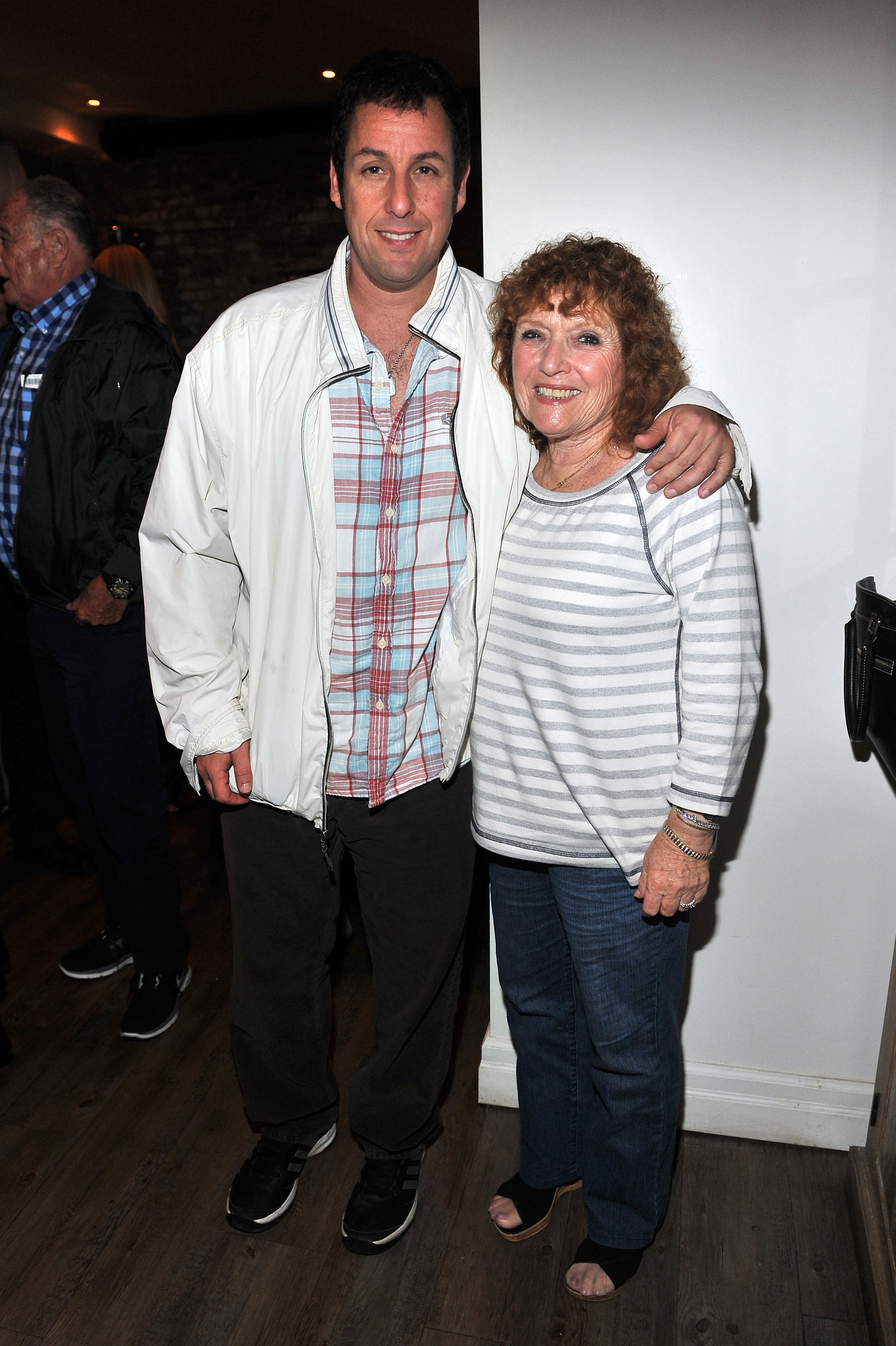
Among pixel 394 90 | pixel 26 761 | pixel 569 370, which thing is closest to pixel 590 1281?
pixel 569 370

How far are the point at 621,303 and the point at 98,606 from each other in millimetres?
1371

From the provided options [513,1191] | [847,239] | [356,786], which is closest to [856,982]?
[513,1191]

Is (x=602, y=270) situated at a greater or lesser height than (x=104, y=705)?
greater

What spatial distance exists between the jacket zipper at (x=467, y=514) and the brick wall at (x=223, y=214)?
17.9 ft

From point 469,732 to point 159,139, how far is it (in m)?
6.79

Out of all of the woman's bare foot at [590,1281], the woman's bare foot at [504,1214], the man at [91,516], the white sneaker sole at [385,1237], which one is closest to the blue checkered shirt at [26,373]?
the man at [91,516]

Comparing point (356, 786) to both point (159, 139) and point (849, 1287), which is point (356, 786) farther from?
point (159, 139)

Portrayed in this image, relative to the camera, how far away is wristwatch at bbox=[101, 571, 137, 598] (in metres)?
2.14

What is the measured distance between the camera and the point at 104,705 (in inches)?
88.0

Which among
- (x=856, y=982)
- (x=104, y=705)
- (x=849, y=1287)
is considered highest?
(x=104, y=705)

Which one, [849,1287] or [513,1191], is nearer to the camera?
[849,1287]

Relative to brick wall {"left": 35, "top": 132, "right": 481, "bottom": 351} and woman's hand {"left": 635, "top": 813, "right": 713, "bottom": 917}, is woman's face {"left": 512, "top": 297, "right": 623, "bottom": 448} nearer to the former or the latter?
woman's hand {"left": 635, "top": 813, "right": 713, "bottom": 917}

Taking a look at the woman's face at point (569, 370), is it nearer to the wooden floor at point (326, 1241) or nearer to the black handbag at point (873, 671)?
the black handbag at point (873, 671)

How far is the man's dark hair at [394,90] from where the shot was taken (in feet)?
4.48
